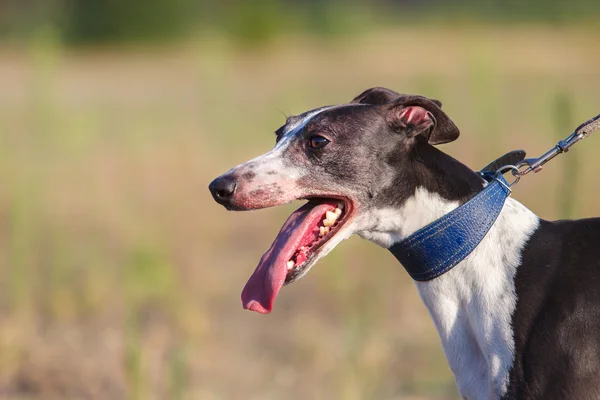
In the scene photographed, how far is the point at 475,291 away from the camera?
3033 mm

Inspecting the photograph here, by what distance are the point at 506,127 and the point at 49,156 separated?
4.89 metres

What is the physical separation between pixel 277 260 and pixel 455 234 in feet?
1.88

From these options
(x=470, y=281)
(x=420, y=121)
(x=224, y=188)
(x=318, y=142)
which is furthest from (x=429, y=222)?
(x=224, y=188)

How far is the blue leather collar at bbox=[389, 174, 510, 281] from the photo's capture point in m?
3.02

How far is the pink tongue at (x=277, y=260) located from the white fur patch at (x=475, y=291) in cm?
17

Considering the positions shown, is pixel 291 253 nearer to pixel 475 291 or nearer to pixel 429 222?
pixel 429 222

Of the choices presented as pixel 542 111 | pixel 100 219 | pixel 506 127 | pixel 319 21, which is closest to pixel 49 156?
pixel 100 219

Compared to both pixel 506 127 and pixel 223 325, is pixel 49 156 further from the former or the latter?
pixel 506 127

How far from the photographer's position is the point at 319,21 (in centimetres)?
2422

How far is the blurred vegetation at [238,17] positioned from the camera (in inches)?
907

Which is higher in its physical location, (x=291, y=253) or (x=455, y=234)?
(x=455, y=234)

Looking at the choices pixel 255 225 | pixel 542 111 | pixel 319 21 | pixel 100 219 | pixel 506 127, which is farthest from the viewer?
pixel 319 21

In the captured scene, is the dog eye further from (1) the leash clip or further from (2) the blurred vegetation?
(2) the blurred vegetation

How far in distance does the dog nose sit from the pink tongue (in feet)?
0.68
